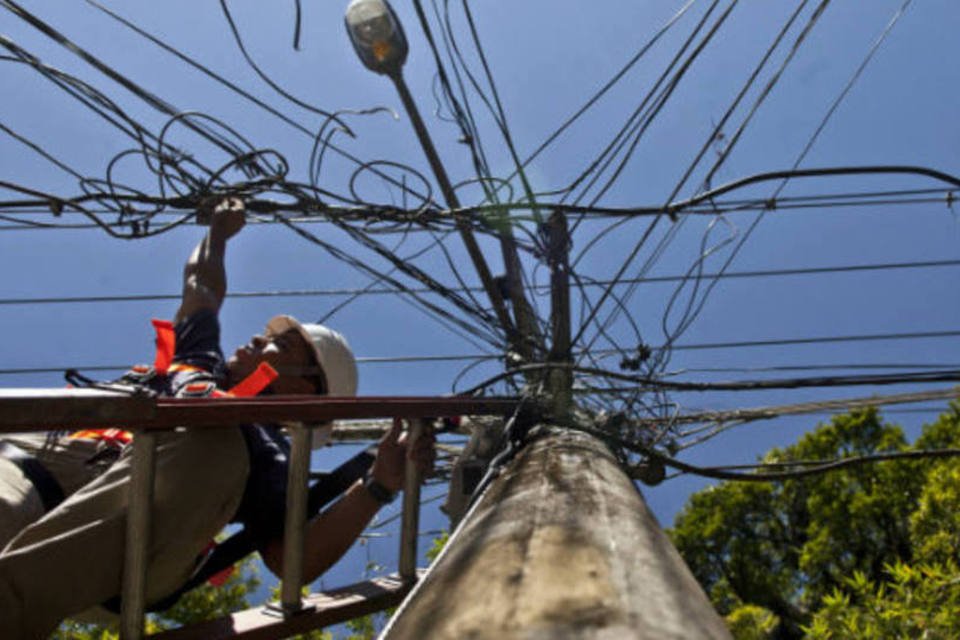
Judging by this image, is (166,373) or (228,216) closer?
(166,373)

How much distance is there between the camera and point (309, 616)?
203cm

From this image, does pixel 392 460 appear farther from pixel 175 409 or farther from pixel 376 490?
pixel 175 409

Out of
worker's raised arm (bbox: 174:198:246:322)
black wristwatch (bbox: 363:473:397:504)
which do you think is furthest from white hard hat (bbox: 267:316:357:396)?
black wristwatch (bbox: 363:473:397:504)

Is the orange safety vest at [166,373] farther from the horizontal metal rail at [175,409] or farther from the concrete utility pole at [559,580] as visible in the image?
the concrete utility pole at [559,580]

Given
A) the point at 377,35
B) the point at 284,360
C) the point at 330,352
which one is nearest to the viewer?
the point at 284,360

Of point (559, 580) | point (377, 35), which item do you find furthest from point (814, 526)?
point (559, 580)

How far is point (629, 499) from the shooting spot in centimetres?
155

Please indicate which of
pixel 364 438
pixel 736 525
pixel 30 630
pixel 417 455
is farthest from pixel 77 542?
pixel 736 525

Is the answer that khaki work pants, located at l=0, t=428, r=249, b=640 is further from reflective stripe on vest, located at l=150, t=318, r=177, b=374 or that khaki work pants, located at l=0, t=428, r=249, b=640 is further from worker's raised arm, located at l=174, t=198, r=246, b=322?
worker's raised arm, located at l=174, t=198, r=246, b=322

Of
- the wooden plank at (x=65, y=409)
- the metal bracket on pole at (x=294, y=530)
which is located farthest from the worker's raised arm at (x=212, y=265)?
the wooden plank at (x=65, y=409)

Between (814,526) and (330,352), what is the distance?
37.2ft

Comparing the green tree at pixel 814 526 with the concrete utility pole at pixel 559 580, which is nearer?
the concrete utility pole at pixel 559 580

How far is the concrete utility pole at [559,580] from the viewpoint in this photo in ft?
2.70

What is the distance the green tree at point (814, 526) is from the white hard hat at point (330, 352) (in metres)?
5.55
